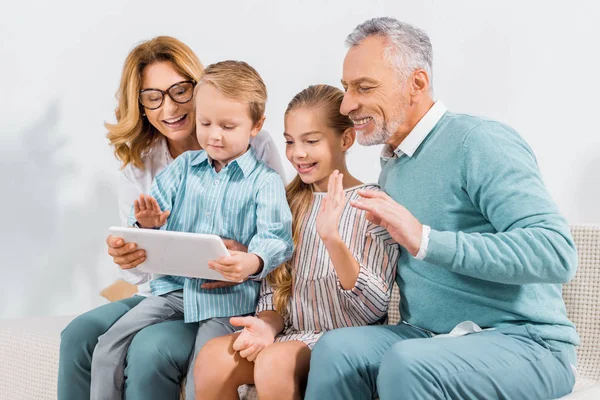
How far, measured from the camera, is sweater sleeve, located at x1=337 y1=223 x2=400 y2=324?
6.52 ft

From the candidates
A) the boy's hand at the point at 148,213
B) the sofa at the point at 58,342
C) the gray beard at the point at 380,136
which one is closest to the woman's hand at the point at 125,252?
the boy's hand at the point at 148,213

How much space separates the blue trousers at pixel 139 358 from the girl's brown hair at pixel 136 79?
589 mm

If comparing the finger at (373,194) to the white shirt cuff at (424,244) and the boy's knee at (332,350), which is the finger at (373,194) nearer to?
the white shirt cuff at (424,244)

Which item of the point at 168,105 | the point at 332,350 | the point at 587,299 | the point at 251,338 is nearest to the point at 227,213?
the point at 251,338

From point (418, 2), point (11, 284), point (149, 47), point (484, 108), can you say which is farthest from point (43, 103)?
point (484, 108)

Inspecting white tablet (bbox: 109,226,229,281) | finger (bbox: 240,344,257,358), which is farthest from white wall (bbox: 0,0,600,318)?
finger (bbox: 240,344,257,358)

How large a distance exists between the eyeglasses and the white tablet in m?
0.60

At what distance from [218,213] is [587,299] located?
41.8 inches

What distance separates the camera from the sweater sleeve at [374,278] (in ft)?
6.52

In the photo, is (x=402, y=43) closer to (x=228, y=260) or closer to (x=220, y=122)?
(x=220, y=122)

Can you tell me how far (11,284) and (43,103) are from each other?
0.87 meters

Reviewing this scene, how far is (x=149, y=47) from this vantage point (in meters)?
2.60

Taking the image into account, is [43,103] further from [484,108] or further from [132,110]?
[484,108]

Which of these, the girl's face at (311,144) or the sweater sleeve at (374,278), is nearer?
the sweater sleeve at (374,278)
